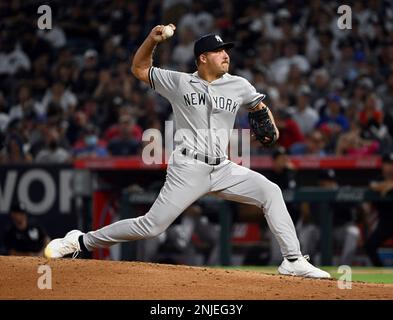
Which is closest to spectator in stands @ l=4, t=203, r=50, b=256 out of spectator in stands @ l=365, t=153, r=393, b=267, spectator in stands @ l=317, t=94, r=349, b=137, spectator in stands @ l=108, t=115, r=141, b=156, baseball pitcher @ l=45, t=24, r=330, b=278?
spectator in stands @ l=108, t=115, r=141, b=156

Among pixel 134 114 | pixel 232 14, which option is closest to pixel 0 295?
pixel 134 114

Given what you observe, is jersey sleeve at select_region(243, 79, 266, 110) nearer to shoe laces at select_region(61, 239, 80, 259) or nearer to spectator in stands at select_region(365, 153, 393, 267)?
shoe laces at select_region(61, 239, 80, 259)

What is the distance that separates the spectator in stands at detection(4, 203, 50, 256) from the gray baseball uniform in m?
3.97

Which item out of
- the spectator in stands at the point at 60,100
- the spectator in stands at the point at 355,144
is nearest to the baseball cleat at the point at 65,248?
the spectator in stands at the point at 355,144

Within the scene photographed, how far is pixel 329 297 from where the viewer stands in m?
6.68

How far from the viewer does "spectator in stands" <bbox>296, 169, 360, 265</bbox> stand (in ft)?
40.3

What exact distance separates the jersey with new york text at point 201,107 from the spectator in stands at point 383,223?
4.86 m

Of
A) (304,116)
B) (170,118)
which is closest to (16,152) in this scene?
(170,118)

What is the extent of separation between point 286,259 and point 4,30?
11613mm

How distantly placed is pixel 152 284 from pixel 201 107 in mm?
1317

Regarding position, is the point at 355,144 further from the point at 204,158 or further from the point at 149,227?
the point at 149,227

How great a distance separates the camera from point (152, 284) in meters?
7.04
